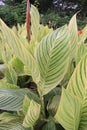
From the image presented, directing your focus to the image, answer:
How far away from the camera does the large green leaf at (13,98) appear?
31.7 inches

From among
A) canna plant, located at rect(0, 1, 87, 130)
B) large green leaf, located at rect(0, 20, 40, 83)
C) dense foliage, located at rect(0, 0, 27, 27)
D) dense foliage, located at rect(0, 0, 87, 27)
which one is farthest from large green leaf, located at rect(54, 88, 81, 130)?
dense foliage, located at rect(0, 0, 27, 27)

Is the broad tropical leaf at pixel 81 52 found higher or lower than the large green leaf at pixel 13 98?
higher

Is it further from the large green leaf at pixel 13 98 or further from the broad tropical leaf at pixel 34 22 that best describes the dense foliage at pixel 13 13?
the large green leaf at pixel 13 98

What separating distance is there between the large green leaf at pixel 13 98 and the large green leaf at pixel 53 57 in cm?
5

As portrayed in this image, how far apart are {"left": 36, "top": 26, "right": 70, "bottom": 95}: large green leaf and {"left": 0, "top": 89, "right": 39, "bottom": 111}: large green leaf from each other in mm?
54

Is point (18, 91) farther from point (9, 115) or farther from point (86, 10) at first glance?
point (86, 10)

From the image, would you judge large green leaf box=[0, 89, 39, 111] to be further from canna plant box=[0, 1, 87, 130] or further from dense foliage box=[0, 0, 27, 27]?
dense foliage box=[0, 0, 27, 27]

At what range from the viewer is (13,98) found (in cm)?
82

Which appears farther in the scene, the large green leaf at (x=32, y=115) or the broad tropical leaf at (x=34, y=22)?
the broad tropical leaf at (x=34, y=22)

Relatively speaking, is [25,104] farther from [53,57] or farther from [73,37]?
[73,37]

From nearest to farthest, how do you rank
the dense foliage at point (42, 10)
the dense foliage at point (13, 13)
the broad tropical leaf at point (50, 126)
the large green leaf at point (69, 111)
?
the large green leaf at point (69, 111)
the broad tropical leaf at point (50, 126)
the dense foliage at point (13, 13)
the dense foliage at point (42, 10)

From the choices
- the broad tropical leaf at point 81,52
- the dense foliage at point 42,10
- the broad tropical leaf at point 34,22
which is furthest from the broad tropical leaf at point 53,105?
the dense foliage at point 42,10

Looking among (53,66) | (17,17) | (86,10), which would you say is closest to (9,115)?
(53,66)

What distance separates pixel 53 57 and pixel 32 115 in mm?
132
